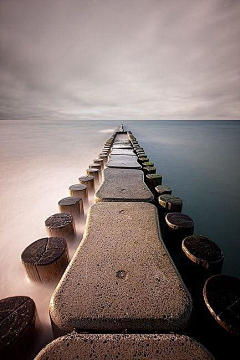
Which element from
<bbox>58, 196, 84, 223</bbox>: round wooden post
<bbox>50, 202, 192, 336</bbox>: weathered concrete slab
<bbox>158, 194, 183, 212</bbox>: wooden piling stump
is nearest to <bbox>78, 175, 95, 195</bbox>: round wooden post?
<bbox>58, 196, 84, 223</bbox>: round wooden post

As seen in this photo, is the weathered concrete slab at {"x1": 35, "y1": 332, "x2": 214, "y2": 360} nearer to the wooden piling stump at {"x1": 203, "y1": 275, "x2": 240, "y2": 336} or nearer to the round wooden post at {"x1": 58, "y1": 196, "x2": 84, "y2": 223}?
the wooden piling stump at {"x1": 203, "y1": 275, "x2": 240, "y2": 336}

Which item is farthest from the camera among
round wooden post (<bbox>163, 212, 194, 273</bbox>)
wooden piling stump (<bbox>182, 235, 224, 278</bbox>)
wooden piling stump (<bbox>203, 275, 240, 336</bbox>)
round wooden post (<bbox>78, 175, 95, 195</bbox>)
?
round wooden post (<bbox>78, 175, 95, 195</bbox>)

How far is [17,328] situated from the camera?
1.06m

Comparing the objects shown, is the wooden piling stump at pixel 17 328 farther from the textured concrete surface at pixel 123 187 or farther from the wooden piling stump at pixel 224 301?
the textured concrete surface at pixel 123 187

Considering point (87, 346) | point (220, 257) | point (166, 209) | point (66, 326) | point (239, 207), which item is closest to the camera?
point (87, 346)

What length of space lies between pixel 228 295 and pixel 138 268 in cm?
65

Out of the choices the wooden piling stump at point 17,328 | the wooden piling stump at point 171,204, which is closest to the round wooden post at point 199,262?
the wooden piling stump at point 171,204

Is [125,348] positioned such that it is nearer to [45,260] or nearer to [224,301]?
[224,301]

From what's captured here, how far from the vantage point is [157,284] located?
52.1 inches

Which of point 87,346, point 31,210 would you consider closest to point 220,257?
point 87,346

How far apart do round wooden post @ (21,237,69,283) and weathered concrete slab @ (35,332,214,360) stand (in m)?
0.62

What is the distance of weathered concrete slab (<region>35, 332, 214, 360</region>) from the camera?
3.02ft

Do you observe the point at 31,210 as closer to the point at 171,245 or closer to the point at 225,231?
the point at 171,245

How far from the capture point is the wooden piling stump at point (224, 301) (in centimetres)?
102
